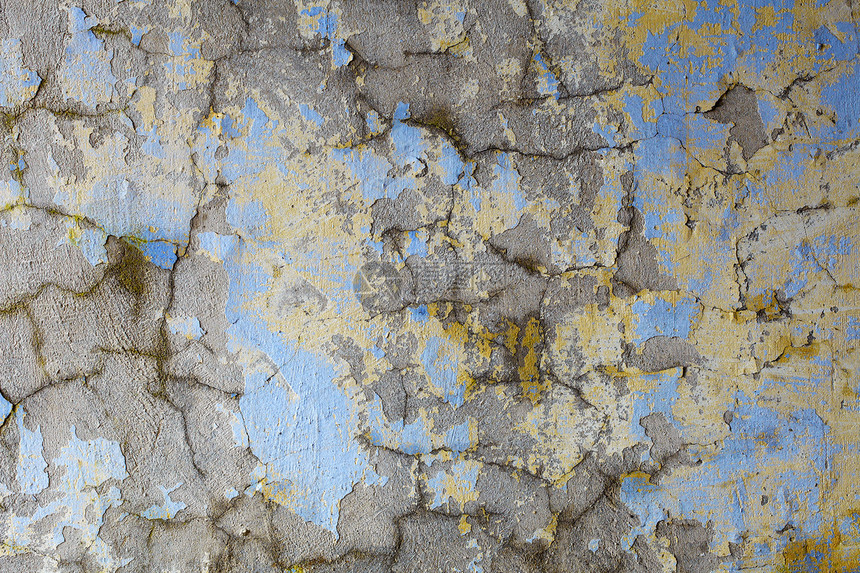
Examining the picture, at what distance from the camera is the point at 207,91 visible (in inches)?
46.0

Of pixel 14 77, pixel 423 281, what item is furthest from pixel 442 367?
pixel 14 77

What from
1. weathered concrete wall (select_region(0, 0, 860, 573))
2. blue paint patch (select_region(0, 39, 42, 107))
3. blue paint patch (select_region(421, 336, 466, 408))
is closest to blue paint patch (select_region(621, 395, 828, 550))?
weathered concrete wall (select_region(0, 0, 860, 573))

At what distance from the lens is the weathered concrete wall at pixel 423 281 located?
1167 mm

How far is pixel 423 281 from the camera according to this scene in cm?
118

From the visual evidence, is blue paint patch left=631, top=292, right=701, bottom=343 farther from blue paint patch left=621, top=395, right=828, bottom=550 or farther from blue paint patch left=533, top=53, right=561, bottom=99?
blue paint patch left=533, top=53, right=561, bottom=99

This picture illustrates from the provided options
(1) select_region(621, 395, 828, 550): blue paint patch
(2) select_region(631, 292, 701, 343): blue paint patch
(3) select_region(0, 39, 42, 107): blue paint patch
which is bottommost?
(1) select_region(621, 395, 828, 550): blue paint patch

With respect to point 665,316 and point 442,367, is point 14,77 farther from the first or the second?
point 665,316

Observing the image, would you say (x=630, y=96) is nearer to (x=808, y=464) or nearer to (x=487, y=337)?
(x=487, y=337)

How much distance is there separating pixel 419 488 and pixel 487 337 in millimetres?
433

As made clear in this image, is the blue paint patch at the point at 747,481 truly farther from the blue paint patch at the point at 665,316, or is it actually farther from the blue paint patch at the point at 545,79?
the blue paint patch at the point at 545,79

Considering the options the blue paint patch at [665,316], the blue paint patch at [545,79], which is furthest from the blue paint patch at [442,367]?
the blue paint patch at [545,79]

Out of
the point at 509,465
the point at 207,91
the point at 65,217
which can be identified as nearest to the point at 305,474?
the point at 509,465

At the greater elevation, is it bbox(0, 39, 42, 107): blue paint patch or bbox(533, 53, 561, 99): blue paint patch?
bbox(533, 53, 561, 99): blue paint patch

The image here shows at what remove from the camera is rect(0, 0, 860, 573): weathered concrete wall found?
1.17 metres
